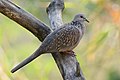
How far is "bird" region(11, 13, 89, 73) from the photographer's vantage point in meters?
2.25

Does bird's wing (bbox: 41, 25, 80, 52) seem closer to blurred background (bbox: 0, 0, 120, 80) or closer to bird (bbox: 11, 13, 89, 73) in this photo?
bird (bbox: 11, 13, 89, 73)

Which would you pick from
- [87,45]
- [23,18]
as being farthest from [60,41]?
[87,45]

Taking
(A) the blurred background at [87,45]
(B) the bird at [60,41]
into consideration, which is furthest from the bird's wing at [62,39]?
(A) the blurred background at [87,45]

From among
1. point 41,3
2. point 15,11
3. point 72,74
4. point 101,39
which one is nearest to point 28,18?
point 15,11

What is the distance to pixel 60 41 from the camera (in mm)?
2303

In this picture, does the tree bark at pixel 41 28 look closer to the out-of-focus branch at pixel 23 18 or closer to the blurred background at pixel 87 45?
the out-of-focus branch at pixel 23 18

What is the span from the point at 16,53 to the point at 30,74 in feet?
0.61

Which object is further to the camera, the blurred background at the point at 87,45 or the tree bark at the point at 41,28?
the blurred background at the point at 87,45

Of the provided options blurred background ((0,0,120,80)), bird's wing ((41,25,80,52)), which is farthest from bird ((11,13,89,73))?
blurred background ((0,0,120,80))

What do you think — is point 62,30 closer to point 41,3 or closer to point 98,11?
point 98,11

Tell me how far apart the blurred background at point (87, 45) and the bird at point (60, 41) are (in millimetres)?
587

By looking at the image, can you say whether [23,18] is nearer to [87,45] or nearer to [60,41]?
[60,41]

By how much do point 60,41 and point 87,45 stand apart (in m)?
0.96

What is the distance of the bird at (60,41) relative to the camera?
2.25m
